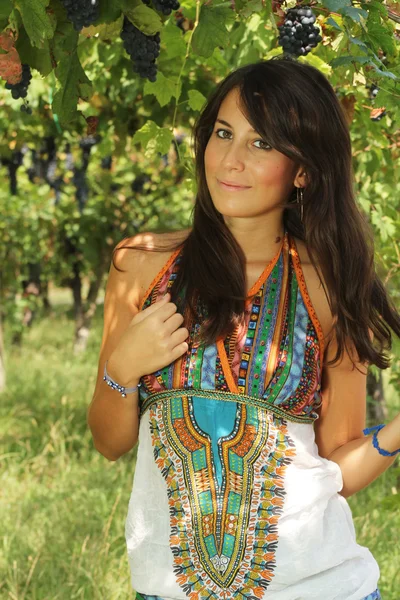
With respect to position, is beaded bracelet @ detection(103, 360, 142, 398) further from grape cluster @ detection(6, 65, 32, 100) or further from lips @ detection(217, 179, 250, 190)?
grape cluster @ detection(6, 65, 32, 100)

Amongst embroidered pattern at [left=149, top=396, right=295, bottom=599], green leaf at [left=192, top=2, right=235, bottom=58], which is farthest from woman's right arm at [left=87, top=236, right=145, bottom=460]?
green leaf at [left=192, top=2, right=235, bottom=58]

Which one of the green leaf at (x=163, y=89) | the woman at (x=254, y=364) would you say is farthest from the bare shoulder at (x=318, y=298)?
the green leaf at (x=163, y=89)

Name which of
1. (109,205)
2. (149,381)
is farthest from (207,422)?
(109,205)

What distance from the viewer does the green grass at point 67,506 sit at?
144 inches

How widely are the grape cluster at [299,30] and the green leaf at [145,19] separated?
10.6 inches

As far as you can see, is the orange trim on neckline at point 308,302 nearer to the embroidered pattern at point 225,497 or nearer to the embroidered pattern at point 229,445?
the embroidered pattern at point 229,445

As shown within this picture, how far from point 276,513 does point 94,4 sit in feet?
3.58

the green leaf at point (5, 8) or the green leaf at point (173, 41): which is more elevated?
the green leaf at point (173, 41)

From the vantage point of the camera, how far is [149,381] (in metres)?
2.01

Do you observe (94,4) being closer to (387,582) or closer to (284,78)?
(284,78)

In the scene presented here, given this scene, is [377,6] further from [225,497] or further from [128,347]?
[225,497]

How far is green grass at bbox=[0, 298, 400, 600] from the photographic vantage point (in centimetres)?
366

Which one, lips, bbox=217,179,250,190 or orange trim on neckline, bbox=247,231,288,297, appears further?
orange trim on neckline, bbox=247,231,288,297

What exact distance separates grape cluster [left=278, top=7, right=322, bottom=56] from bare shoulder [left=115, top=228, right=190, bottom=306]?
1.75 ft
